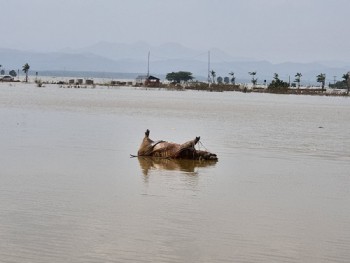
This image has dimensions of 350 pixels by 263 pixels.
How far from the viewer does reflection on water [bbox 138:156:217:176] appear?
16203 mm

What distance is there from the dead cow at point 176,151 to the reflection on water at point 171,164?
17 centimetres

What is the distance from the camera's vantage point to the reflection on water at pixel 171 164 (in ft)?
53.2

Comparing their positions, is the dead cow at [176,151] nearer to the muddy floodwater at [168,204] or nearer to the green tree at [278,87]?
the muddy floodwater at [168,204]

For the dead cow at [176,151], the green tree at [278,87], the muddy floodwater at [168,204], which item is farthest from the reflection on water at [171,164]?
the green tree at [278,87]

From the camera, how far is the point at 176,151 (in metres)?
17.9

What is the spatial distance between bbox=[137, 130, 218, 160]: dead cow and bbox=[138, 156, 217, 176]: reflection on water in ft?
0.55

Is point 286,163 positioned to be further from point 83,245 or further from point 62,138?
point 83,245

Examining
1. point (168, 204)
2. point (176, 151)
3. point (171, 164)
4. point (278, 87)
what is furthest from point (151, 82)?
point (168, 204)

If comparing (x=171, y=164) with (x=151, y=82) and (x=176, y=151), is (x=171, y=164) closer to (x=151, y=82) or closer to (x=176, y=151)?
(x=176, y=151)

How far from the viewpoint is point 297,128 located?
107 ft

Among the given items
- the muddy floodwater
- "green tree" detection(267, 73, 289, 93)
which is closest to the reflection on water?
the muddy floodwater

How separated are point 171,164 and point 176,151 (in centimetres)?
85

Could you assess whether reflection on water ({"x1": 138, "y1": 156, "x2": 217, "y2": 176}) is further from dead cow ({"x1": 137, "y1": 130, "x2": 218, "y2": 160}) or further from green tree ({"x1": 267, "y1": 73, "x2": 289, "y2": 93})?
green tree ({"x1": 267, "y1": 73, "x2": 289, "y2": 93})

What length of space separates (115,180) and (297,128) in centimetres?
2029
